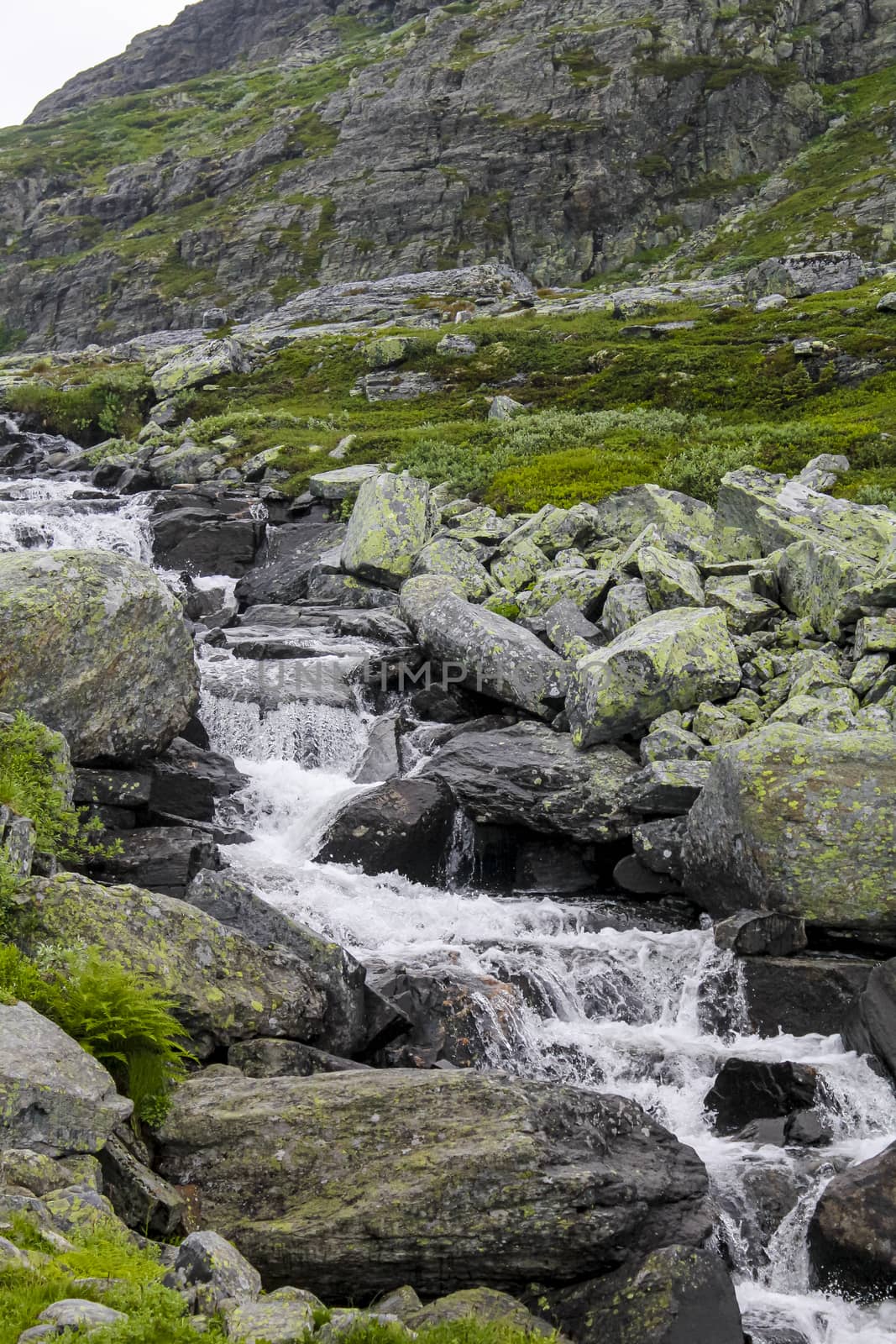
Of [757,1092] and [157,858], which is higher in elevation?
[157,858]

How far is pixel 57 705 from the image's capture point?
14281 millimetres

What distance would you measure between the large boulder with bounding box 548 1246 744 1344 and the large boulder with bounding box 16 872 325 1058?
12.4ft

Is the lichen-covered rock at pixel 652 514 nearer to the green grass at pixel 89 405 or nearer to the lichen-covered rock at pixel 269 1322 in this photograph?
the lichen-covered rock at pixel 269 1322

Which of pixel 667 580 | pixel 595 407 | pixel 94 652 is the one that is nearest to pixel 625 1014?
pixel 94 652

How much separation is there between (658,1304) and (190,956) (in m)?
5.23

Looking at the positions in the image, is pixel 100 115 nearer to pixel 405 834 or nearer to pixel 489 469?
pixel 489 469

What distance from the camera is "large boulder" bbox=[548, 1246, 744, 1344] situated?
6805 mm

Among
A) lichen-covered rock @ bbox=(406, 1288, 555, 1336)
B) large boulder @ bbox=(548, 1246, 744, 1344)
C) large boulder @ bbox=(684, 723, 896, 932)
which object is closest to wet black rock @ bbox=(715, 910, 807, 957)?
large boulder @ bbox=(684, 723, 896, 932)

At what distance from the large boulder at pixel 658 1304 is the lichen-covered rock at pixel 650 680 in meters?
9.92

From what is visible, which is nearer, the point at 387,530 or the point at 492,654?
the point at 492,654

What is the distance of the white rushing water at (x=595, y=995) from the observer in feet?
27.8

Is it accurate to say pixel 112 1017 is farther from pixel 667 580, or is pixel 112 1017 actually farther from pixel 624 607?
pixel 667 580

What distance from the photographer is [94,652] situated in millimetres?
14625

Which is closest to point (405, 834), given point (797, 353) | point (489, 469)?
point (489, 469)
